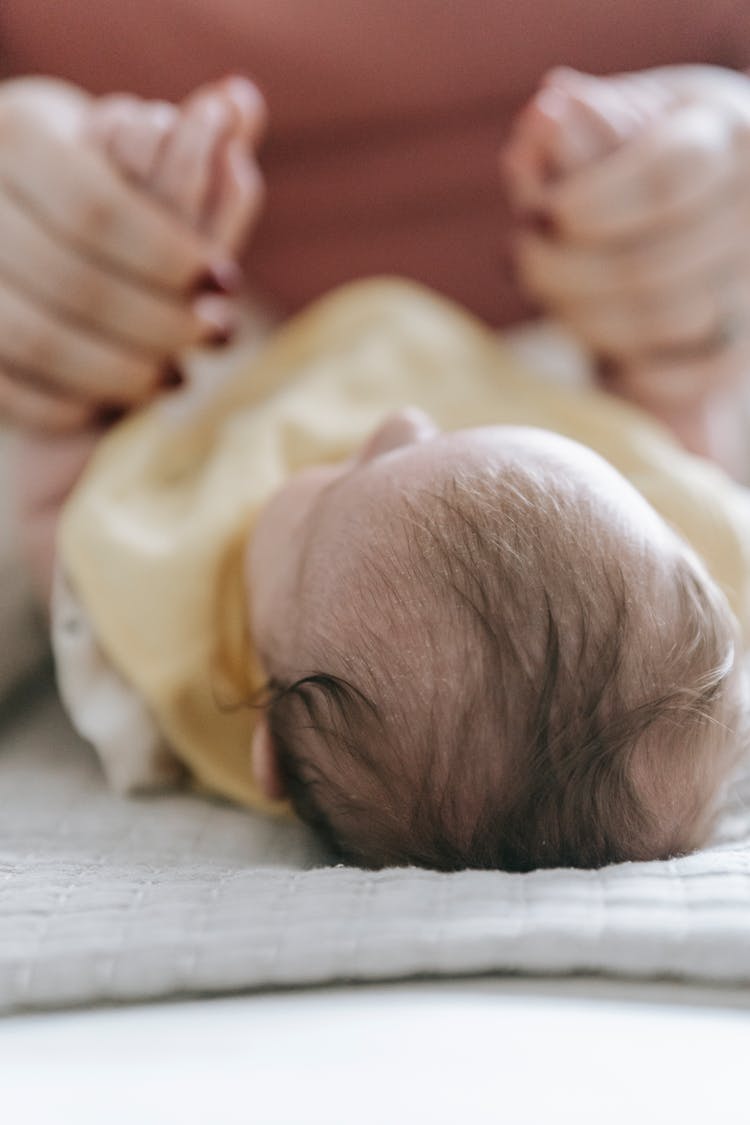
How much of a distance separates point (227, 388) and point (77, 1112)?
2.64 feet

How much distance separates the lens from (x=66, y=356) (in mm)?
901

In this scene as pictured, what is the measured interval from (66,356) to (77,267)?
76mm

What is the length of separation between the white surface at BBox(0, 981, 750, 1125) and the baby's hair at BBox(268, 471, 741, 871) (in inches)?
4.7

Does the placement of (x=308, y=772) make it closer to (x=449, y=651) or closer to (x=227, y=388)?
(x=449, y=651)

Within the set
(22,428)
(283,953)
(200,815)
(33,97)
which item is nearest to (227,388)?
(22,428)

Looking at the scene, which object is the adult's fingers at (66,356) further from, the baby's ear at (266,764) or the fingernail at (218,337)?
the baby's ear at (266,764)

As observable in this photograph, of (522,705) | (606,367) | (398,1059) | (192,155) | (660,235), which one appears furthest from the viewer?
(606,367)

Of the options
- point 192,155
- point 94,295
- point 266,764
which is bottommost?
point 266,764

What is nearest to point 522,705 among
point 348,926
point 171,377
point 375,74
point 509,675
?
point 509,675

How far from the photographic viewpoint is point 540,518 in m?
0.65

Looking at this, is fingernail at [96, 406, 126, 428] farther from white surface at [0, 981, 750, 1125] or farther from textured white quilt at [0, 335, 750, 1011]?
white surface at [0, 981, 750, 1125]

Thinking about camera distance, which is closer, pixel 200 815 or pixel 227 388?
pixel 200 815

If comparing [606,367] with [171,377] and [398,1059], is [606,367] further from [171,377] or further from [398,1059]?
[398,1059]

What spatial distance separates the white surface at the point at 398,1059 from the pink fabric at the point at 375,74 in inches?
33.9
